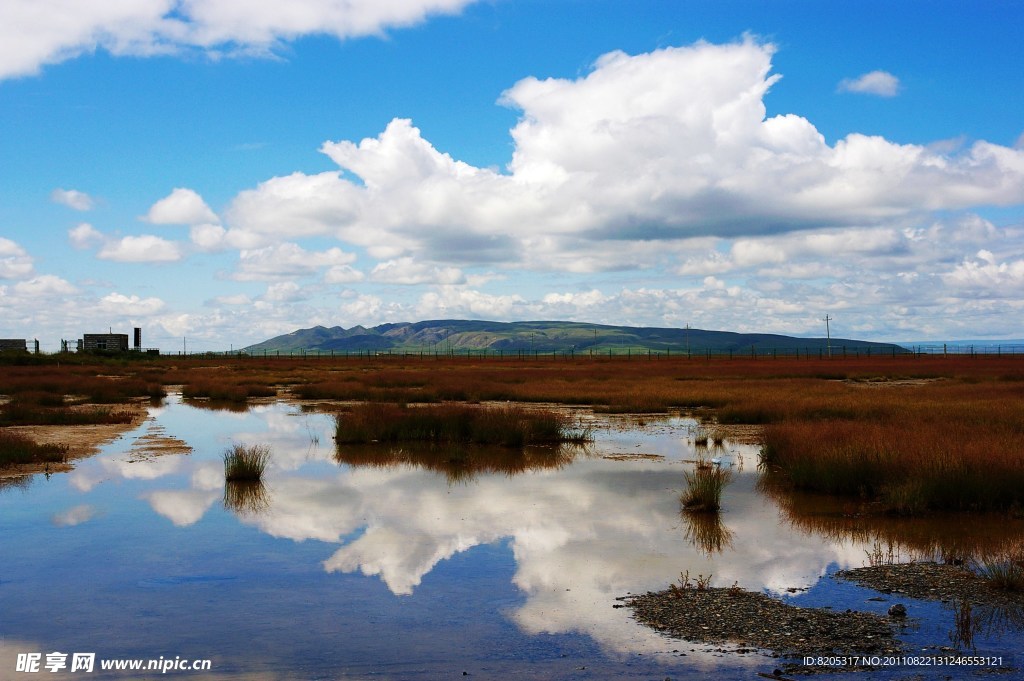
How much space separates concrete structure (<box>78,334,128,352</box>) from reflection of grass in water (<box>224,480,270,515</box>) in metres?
114

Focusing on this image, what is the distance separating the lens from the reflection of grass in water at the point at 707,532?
14.4 meters

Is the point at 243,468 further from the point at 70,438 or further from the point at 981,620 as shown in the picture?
the point at 981,620

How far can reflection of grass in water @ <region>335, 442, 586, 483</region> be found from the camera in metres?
23.2

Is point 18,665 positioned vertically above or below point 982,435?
below

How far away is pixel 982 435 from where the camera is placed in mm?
21359

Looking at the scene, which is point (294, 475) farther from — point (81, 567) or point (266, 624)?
point (266, 624)

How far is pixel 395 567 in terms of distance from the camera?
13.2m

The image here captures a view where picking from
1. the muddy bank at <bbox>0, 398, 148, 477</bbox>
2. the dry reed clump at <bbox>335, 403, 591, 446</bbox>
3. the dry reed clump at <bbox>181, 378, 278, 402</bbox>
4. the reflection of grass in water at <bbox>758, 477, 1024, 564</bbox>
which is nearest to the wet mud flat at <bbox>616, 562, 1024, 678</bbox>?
the reflection of grass in water at <bbox>758, 477, 1024, 564</bbox>

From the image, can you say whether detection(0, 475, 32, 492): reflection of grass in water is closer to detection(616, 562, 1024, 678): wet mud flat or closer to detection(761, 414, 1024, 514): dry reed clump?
detection(616, 562, 1024, 678): wet mud flat

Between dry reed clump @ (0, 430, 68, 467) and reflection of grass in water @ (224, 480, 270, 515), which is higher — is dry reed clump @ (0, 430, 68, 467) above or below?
above

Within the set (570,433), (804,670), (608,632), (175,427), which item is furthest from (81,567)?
(175,427)

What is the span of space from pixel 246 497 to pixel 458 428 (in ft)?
35.8

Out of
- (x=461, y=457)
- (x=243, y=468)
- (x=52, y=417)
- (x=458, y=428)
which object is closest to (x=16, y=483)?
(x=243, y=468)

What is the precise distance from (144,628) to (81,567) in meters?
3.61
